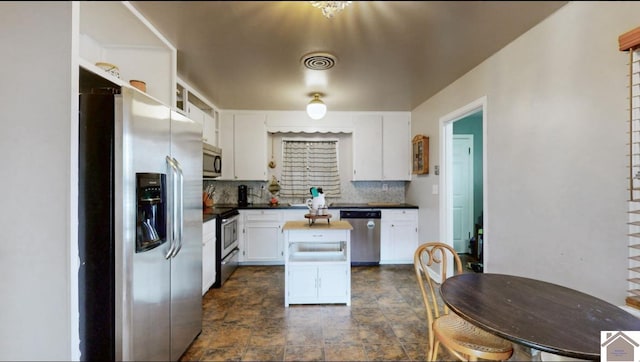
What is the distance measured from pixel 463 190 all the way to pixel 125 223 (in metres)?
4.37

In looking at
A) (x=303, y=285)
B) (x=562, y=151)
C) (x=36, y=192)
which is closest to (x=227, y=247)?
(x=303, y=285)

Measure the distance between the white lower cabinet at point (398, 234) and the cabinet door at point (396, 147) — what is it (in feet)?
1.84

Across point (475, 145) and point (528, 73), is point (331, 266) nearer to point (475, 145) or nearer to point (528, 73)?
point (528, 73)

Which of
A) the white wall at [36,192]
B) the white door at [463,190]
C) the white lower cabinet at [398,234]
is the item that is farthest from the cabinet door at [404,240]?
the white wall at [36,192]

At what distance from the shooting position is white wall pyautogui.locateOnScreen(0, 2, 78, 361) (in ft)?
2.69

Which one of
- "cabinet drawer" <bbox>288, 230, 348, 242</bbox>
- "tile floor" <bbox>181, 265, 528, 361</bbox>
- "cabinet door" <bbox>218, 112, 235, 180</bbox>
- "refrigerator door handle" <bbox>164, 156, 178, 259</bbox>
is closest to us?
"refrigerator door handle" <bbox>164, 156, 178, 259</bbox>

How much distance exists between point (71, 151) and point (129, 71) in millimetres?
777

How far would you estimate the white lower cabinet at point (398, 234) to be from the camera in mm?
3689

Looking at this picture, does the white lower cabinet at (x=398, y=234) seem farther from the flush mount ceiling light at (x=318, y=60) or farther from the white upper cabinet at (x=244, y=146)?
the flush mount ceiling light at (x=318, y=60)

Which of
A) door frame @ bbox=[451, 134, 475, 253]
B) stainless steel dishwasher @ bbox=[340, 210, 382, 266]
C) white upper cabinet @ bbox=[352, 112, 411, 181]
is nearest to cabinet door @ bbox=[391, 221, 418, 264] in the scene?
stainless steel dishwasher @ bbox=[340, 210, 382, 266]

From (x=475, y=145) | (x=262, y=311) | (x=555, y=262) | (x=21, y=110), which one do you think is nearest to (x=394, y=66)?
(x=555, y=262)

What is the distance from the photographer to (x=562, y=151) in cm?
149

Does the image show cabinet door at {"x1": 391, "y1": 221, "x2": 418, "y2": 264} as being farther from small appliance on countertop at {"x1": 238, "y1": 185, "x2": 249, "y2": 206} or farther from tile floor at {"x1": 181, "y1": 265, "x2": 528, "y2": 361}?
small appliance on countertop at {"x1": 238, "y1": 185, "x2": 249, "y2": 206}

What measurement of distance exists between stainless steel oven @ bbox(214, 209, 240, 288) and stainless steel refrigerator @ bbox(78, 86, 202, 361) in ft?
4.77
